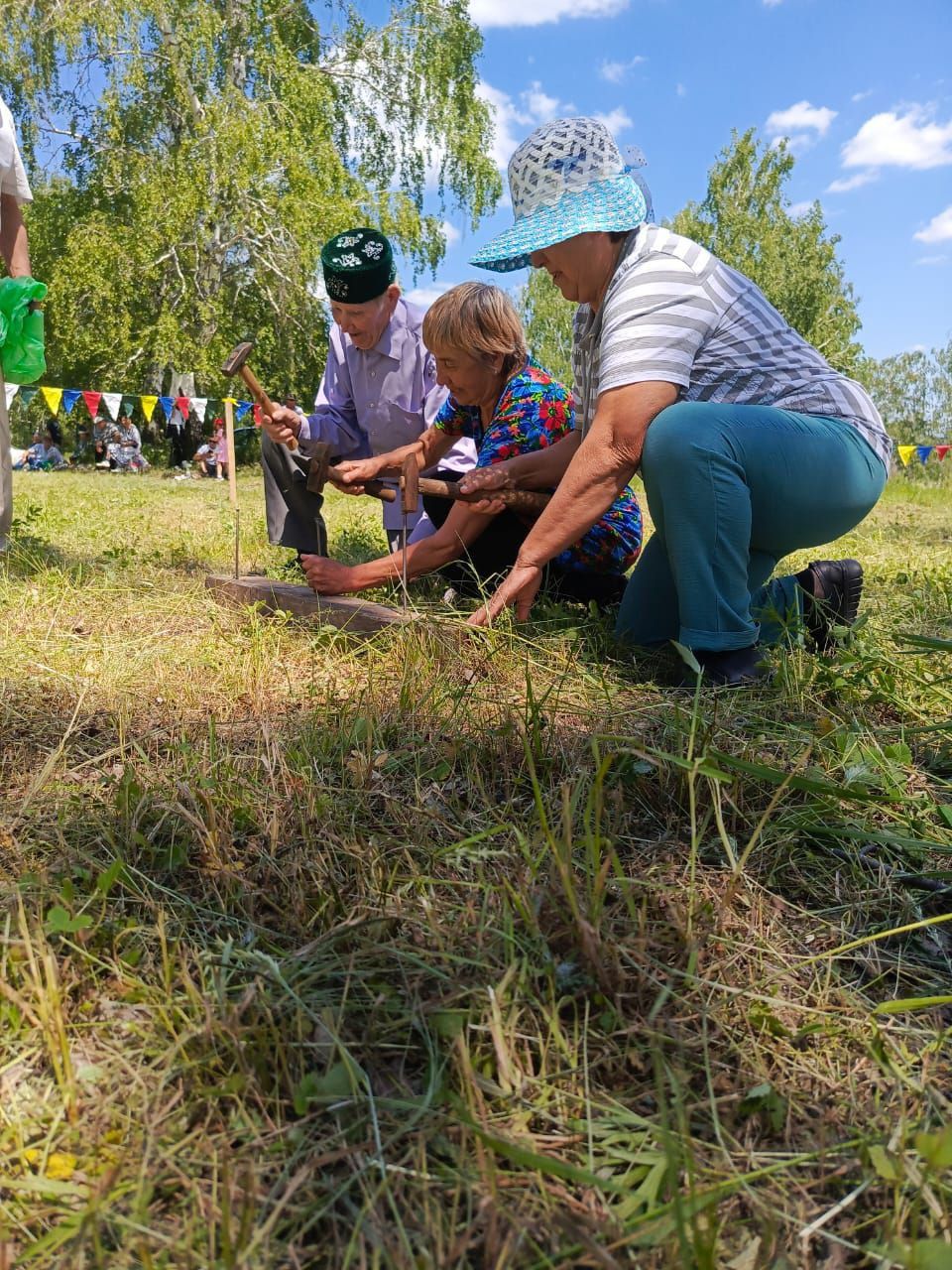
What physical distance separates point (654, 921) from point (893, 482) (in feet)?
33.7

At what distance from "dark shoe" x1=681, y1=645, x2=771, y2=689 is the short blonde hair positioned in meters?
1.20

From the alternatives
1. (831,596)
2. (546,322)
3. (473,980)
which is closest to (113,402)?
(831,596)

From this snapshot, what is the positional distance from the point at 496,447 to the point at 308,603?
746 millimetres

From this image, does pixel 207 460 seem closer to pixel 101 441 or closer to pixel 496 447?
pixel 101 441

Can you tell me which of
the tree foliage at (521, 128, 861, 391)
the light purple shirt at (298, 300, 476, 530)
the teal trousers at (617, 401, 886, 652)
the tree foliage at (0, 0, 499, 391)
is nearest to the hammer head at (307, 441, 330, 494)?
the light purple shirt at (298, 300, 476, 530)

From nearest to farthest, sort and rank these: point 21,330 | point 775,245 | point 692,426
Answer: point 692,426, point 21,330, point 775,245

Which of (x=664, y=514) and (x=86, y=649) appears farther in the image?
(x=86, y=649)

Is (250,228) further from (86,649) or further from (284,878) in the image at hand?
(284,878)

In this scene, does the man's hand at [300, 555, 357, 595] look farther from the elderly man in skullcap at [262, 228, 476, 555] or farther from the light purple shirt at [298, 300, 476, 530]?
the light purple shirt at [298, 300, 476, 530]

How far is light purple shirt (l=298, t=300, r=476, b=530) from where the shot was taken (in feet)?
11.4

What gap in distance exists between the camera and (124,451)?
61.2ft

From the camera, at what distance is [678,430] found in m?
1.98

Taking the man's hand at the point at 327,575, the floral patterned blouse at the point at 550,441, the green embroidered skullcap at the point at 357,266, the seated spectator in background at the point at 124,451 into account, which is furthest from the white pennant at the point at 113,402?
the floral patterned blouse at the point at 550,441

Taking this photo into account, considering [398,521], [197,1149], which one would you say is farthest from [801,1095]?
[398,521]
